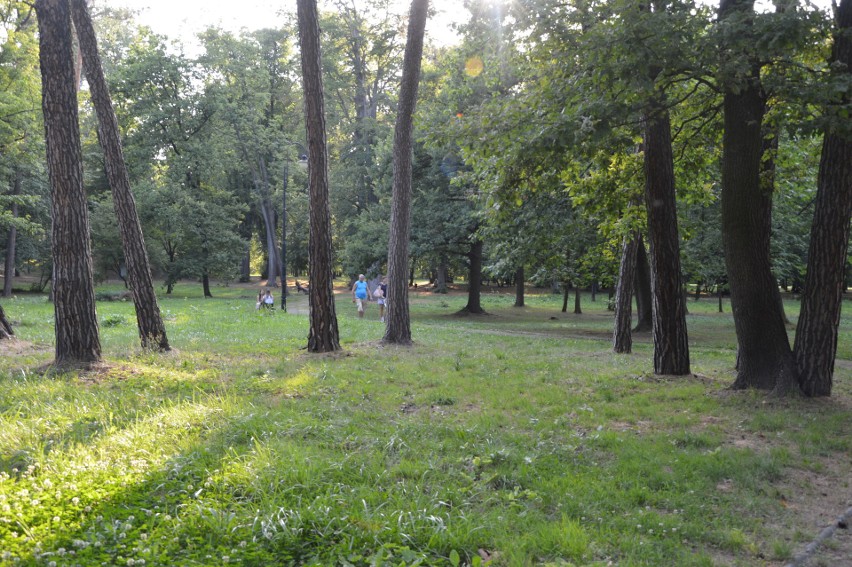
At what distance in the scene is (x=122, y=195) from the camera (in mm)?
10688

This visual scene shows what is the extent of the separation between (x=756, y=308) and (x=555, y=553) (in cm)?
574

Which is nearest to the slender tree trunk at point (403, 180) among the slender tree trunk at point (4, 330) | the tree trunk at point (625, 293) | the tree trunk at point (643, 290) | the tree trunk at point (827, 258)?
the tree trunk at point (625, 293)

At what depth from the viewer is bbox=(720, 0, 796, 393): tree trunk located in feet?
26.1

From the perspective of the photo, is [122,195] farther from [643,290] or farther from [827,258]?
[643,290]

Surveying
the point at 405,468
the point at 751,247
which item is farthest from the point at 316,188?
the point at 405,468

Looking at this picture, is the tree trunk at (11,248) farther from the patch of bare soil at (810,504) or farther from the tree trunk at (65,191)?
the patch of bare soil at (810,504)

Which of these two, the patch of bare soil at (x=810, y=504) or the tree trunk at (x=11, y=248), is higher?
the tree trunk at (x=11, y=248)

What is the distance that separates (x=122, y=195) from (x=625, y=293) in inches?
388

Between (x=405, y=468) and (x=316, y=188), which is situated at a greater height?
(x=316, y=188)

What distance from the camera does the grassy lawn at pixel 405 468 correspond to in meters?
3.69

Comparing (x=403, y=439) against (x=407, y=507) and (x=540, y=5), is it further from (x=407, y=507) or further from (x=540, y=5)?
(x=540, y=5)

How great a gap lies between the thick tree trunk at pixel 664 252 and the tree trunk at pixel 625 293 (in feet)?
8.70

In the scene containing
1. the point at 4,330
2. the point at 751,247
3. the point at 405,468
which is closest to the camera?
the point at 405,468

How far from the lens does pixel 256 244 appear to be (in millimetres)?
62375
